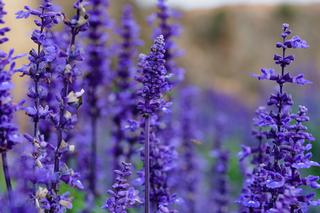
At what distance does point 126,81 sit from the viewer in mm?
7582

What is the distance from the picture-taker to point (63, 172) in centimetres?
350

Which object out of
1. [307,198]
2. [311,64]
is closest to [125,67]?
[307,198]

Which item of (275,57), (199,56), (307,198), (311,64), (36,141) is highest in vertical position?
(199,56)

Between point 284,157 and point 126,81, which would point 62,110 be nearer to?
point 284,157

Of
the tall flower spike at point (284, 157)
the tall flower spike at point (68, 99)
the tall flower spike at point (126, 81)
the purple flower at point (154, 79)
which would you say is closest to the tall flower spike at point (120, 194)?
the tall flower spike at point (68, 99)

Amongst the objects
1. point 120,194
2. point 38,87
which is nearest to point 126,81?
point 38,87

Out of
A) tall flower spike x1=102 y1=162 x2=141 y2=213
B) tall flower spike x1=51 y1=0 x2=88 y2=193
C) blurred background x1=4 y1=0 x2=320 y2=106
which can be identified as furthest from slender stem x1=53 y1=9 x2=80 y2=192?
blurred background x1=4 y1=0 x2=320 y2=106

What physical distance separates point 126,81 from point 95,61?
433 millimetres

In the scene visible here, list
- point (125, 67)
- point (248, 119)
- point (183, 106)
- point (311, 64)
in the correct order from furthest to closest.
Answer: point (248, 119) < point (311, 64) < point (183, 106) < point (125, 67)

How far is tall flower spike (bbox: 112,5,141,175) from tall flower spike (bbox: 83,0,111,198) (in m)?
0.20

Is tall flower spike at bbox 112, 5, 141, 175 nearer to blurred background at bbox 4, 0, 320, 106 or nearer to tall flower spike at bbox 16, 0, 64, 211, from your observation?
tall flower spike at bbox 16, 0, 64, 211

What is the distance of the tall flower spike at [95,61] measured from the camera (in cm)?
730

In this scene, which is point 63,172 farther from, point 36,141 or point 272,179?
point 272,179

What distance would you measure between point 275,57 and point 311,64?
15538mm
